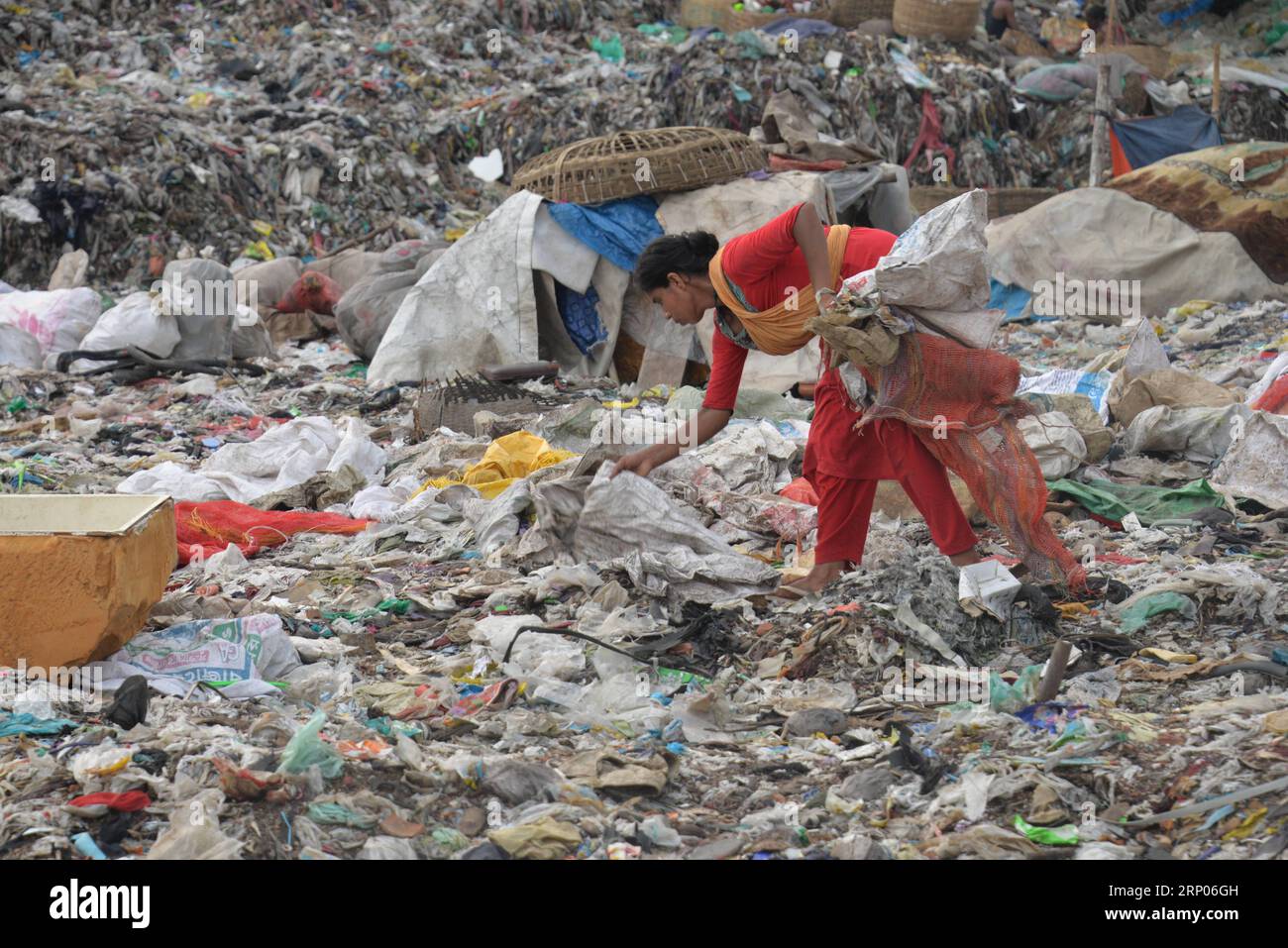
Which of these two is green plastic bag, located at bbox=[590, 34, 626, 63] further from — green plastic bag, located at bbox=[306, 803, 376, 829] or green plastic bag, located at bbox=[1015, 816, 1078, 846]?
green plastic bag, located at bbox=[1015, 816, 1078, 846]

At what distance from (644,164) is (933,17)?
7369mm

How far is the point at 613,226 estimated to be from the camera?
7391mm

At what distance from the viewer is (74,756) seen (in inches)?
114

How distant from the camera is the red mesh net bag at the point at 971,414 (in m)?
3.53

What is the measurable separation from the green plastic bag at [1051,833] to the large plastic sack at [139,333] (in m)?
6.69

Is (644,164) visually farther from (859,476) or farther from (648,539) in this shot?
(859,476)

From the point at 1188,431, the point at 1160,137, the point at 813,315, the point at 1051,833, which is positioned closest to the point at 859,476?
the point at 813,315

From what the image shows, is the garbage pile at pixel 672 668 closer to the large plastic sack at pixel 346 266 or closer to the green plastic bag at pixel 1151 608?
the green plastic bag at pixel 1151 608

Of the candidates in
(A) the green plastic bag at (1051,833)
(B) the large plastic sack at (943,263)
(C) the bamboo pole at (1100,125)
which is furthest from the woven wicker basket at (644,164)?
(A) the green plastic bag at (1051,833)

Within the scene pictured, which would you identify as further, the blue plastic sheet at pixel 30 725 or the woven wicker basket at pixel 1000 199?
the woven wicker basket at pixel 1000 199

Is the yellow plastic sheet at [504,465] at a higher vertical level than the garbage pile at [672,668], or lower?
higher

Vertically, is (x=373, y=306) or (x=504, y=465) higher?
(x=373, y=306)

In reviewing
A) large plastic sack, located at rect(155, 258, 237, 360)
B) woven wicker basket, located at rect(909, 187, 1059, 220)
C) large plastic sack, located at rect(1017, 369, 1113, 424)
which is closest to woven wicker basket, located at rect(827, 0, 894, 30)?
woven wicker basket, located at rect(909, 187, 1059, 220)

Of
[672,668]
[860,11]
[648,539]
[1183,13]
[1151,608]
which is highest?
[1183,13]
